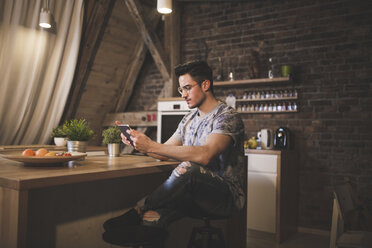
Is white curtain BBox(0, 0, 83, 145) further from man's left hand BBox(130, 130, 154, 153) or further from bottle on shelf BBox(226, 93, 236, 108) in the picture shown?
man's left hand BBox(130, 130, 154, 153)

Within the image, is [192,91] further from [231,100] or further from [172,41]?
[172,41]

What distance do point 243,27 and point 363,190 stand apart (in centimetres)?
251

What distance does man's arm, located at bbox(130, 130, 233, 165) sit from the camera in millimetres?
1712

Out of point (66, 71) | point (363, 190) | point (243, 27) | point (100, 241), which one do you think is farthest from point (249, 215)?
point (66, 71)

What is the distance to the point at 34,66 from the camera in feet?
13.2

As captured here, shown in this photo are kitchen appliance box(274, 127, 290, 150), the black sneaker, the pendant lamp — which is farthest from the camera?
kitchen appliance box(274, 127, 290, 150)

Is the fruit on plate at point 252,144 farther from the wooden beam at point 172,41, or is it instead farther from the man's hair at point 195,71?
the man's hair at point 195,71

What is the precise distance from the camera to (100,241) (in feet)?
6.41

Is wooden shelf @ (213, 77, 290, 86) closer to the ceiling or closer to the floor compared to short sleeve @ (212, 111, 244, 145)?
closer to the ceiling

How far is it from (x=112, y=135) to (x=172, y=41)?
9.69 ft

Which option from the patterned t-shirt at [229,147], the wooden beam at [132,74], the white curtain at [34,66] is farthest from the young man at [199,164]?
the wooden beam at [132,74]

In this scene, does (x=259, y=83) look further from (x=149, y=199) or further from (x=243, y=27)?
(x=149, y=199)

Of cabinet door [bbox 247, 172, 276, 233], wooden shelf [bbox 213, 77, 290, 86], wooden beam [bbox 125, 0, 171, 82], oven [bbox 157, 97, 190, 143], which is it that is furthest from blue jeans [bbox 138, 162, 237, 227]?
wooden beam [bbox 125, 0, 171, 82]

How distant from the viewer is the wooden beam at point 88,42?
4.39 metres
